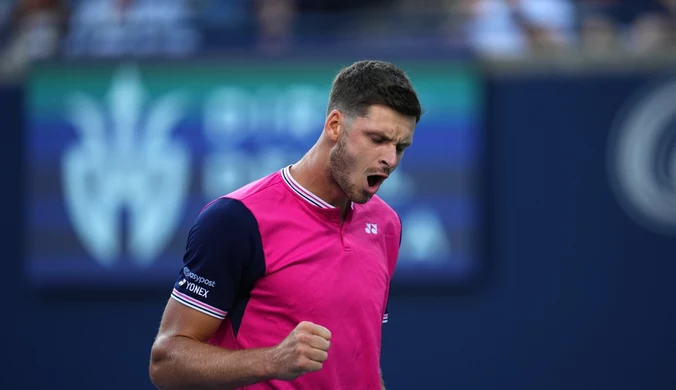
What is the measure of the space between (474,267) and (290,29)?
2636 millimetres

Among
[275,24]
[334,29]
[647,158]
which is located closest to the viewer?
[647,158]

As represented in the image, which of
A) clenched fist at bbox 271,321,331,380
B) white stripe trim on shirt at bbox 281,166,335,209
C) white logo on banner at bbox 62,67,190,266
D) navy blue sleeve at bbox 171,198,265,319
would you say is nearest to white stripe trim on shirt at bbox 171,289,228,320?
navy blue sleeve at bbox 171,198,265,319

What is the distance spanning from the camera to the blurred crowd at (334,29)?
8.13m

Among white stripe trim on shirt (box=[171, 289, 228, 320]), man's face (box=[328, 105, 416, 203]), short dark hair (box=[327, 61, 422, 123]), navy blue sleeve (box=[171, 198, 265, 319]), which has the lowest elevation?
white stripe trim on shirt (box=[171, 289, 228, 320])

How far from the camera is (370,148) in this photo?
3.51 m

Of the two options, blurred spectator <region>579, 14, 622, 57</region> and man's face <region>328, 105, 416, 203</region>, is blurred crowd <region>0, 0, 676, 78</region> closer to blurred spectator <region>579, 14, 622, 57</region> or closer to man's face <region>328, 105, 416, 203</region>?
blurred spectator <region>579, 14, 622, 57</region>

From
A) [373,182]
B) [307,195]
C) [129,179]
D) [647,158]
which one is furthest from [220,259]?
[647,158]

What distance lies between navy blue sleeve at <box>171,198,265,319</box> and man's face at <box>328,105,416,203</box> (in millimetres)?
387

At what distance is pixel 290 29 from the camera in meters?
8.66

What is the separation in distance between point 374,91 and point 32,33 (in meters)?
6.15

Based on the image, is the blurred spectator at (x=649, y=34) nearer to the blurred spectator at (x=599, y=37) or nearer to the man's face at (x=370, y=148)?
the blurred spectator at (x=599, y=37)

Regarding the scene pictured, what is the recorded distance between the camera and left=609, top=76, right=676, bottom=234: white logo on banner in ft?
26.0

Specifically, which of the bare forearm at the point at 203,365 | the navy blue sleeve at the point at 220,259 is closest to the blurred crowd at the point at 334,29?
the navy blue sleeve at the point at 220,259

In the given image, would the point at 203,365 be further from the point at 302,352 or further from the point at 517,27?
the point at 517,27
